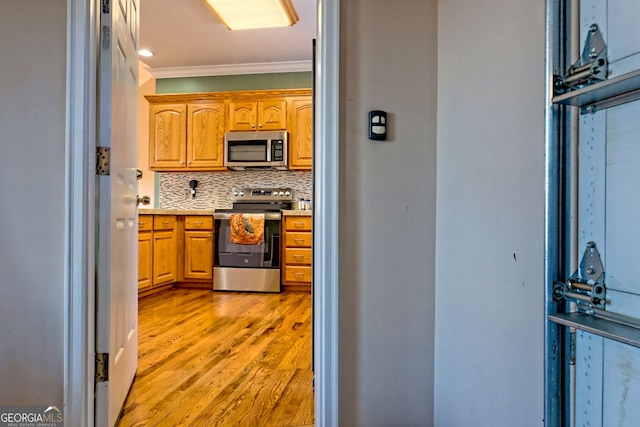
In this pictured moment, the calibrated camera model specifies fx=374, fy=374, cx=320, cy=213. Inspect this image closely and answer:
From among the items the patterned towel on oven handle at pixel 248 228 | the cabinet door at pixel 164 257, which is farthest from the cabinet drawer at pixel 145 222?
the patterned towel on oven handle at pixel 248 228

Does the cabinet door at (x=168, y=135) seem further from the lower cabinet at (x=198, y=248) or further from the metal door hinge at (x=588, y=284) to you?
the metal door hinge at (x=588, y=284)

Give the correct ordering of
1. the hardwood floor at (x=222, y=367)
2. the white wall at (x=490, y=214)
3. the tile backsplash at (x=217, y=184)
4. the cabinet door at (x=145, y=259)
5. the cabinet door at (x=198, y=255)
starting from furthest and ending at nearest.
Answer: the tile backsplash at (x=217, y=184) → the cabinet door at (x=198, y=255) → the cabinet door at (x=145, y=259) → the hardwood floor at (x=222, y=367) → the white wall at (x=490, y=214)

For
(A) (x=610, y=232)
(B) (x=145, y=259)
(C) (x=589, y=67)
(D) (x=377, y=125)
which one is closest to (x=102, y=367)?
(D) (x=377, y=125)

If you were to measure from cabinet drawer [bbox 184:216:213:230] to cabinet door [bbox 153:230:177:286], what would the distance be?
19 cm

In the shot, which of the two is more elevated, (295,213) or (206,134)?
(206,134)

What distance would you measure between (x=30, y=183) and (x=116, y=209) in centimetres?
30

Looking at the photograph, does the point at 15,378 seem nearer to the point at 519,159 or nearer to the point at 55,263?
the point at 55,263

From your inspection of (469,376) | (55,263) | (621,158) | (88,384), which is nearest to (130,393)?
(88,384)

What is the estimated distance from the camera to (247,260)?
4.34 metres

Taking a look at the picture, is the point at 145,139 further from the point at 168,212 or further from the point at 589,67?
the point at 589,67

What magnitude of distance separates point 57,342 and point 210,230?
10.3 feet

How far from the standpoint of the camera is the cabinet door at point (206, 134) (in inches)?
186

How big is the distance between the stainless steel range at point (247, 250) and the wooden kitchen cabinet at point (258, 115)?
1058 millimetres

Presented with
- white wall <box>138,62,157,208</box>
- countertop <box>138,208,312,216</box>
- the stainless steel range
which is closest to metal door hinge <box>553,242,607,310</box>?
countertop <box>138,208,312,216</box>
